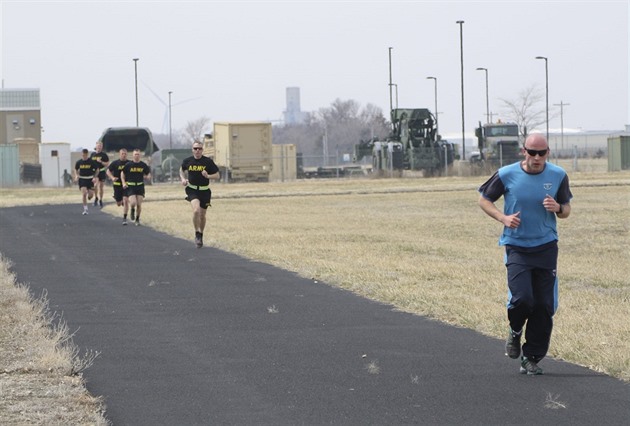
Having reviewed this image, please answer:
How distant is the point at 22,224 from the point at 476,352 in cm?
2228

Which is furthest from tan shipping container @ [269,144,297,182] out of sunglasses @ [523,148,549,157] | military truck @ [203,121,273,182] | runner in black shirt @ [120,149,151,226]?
sunglasses @ [523,148,549,157]

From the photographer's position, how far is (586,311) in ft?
41.6

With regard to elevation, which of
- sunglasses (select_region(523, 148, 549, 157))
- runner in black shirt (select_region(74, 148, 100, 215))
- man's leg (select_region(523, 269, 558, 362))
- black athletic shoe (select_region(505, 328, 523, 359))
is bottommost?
black athletic shoe (select_region(505, 328, 523, 359))

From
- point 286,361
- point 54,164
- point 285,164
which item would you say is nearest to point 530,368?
point 286,361

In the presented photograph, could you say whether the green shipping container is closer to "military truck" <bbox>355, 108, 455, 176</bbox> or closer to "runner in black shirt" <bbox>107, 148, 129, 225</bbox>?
"military truck" <bbox>355, 108, 455, 176</bbox>

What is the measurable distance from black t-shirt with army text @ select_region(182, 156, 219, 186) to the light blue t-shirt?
43.6 ft

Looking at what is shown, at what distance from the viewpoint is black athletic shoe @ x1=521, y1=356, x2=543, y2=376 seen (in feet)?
30.4

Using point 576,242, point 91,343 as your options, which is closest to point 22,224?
point 576,242

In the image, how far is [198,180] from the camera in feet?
73.6

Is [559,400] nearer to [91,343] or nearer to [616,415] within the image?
[616,415]

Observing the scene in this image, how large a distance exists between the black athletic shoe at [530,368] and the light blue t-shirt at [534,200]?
821mm

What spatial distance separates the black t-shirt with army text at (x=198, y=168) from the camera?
2234cm

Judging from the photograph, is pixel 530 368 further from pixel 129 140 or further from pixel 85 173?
pixel 129 140

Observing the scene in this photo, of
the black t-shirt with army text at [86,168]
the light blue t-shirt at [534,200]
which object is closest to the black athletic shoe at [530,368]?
the light blue t-shirt at [534,200]
